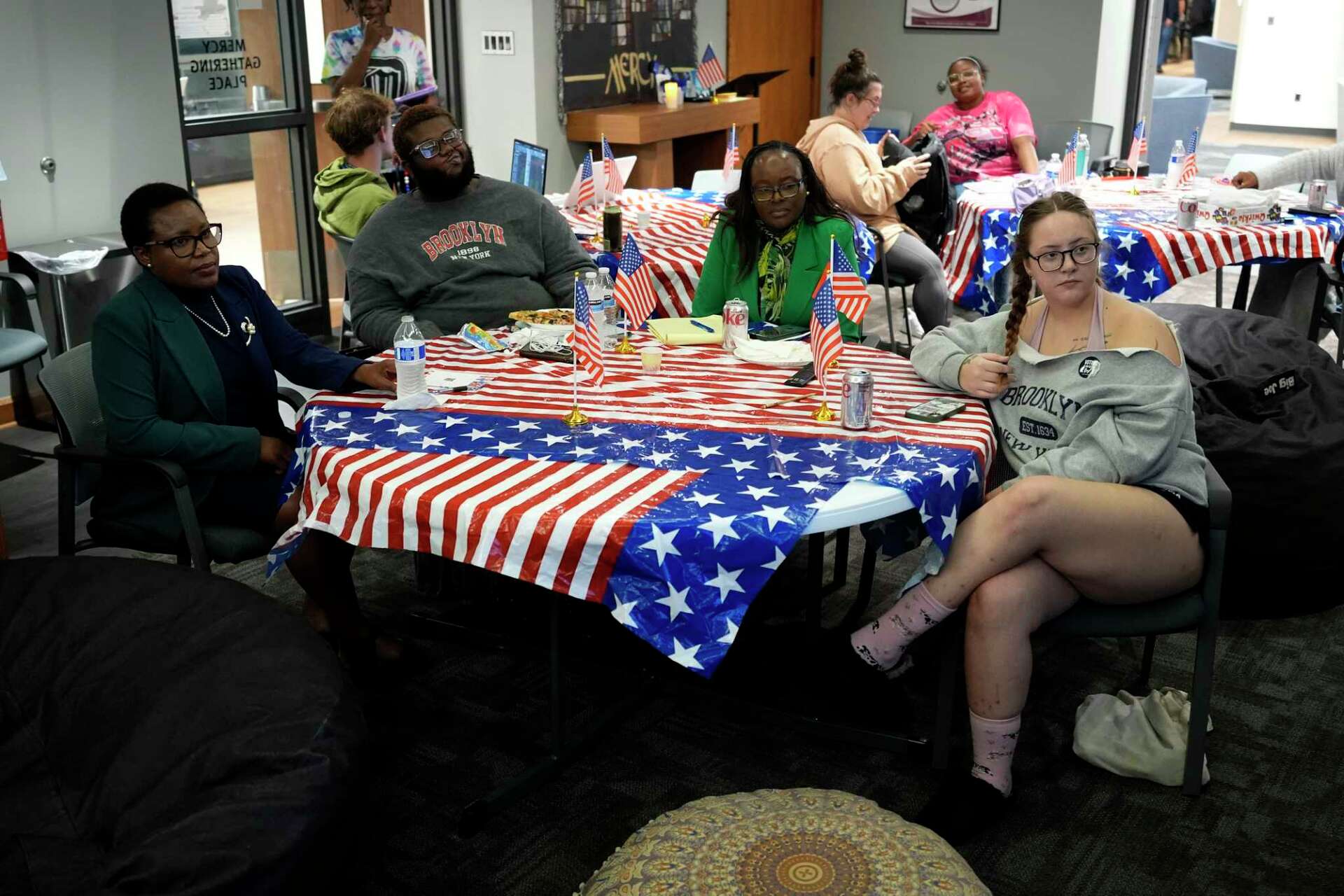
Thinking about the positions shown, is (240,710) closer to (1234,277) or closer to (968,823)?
(968,823)

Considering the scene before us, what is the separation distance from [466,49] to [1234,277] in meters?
4.74

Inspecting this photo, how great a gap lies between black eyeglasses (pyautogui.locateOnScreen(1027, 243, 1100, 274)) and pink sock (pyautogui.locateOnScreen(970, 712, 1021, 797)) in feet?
3.12

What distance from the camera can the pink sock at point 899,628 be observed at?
264 centimetres

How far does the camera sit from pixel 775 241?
12.1 ft

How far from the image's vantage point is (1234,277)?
7.83m

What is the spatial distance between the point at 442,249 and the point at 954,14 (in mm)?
Answer: 6332

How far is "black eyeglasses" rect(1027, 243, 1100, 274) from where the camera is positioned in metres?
2.77

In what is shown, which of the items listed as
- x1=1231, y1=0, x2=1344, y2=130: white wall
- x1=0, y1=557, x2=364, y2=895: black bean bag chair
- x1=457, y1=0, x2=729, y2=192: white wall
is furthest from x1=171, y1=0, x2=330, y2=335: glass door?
x1=1231, y1=0, x2=1344, y2=130: white wall

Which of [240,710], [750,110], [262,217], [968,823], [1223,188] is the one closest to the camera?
[240,710]

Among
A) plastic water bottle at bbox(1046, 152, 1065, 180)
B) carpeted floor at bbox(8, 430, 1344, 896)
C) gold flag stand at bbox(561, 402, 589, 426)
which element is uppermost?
plastic water bottle at bbox(1046, 152, 1065, 180)

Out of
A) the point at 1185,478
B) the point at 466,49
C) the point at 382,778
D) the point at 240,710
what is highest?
the point at 466,49

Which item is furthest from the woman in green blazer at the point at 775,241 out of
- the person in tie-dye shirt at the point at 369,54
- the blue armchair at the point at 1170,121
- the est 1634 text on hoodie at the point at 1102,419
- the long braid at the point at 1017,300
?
the blue armchair at the point at 1170,121

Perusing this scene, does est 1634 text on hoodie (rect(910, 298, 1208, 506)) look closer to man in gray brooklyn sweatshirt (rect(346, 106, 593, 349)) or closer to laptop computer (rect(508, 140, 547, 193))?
man in gray brooklyn sweatshirt (rect(346, 106, 593, 349))

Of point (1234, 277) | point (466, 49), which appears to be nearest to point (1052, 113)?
point (1234, 277)
